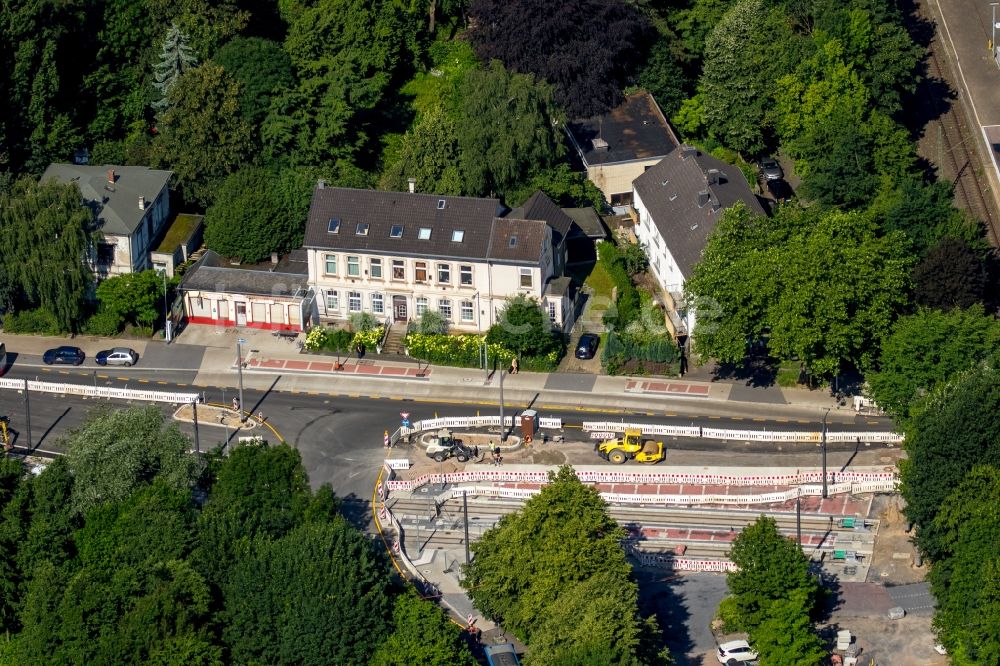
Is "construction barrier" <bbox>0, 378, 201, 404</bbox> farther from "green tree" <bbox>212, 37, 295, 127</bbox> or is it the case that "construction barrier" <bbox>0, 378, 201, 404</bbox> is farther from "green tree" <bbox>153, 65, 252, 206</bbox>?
"green tree" <bbox>212, 37, 295, 127</bbox>

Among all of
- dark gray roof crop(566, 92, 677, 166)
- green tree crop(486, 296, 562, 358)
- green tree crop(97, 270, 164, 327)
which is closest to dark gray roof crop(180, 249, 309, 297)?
green tree crop(97, 270, 164, 327)

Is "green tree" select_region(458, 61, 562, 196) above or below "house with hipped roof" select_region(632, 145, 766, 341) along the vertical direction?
above

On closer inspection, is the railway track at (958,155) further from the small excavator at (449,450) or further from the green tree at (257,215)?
the green tree at (257,215)

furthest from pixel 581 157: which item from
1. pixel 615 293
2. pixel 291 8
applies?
pixel 291 8

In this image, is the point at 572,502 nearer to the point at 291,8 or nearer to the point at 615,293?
the point at 615,293

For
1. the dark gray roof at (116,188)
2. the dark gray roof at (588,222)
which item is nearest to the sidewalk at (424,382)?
the dark gray roof at (116,188)

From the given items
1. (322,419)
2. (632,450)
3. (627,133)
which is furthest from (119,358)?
(627,133)
